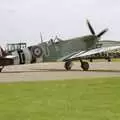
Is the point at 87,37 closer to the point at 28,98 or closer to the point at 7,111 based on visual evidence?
the point at 28,98

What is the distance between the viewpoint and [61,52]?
37.8 metres

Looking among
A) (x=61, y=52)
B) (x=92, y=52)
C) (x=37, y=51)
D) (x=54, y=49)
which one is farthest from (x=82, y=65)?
(x=37, y=51)

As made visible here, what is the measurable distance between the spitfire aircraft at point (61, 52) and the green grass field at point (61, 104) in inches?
671

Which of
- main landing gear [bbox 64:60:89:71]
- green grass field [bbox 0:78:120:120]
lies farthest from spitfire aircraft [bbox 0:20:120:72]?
green grass field [bbox 0:78:120:120]

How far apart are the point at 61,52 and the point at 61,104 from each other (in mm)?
24500

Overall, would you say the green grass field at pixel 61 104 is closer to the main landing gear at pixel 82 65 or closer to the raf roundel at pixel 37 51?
the raf roundel at pixel 37 51

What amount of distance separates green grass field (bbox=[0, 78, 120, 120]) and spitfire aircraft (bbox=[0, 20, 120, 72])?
55.9 ft

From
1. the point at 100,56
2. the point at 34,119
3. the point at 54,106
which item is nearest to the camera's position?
the point at 34,119

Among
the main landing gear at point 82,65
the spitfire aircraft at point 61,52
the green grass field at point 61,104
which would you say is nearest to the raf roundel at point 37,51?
the spitfire aircraft at point 61,52

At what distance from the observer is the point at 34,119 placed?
10.8 metres

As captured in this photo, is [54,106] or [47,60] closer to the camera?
[54,106]

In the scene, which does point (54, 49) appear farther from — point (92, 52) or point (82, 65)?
point (92, 52)

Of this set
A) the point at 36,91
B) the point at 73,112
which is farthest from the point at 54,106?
the point at 36,91

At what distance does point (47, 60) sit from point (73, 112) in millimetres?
24964
